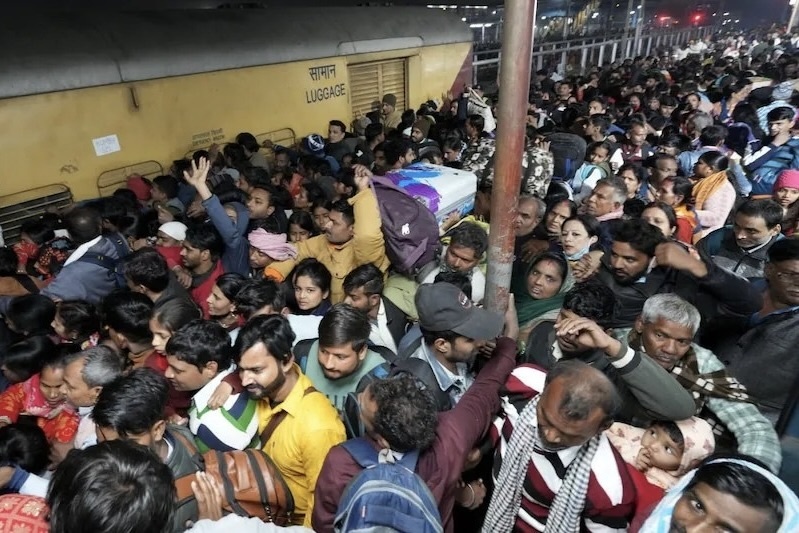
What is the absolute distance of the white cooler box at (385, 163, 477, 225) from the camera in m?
3.38

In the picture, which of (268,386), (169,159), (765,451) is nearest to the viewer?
(765,451)

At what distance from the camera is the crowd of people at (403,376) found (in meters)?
1.33

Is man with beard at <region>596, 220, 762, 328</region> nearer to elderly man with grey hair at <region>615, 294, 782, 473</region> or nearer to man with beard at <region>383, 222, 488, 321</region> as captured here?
elderly man with grey hair at <region>615, 294, 782, 473</region>

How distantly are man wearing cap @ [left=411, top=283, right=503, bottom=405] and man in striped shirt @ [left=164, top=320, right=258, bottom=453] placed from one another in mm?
778

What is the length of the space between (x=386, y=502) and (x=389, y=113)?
7398 millimetres

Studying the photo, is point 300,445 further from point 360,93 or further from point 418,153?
point 360,93

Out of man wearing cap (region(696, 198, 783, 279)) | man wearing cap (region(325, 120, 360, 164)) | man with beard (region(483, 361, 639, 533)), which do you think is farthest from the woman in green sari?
man wearing cap (region(325, 120, 360, 164))

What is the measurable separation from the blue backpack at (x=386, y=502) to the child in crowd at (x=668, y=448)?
851mm

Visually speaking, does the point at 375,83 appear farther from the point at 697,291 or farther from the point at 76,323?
the point at 697,291

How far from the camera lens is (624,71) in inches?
470

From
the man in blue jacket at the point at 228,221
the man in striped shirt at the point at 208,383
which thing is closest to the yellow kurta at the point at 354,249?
the man in blue jacket at the point at 228,221

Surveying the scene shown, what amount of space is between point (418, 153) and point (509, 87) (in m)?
3.83

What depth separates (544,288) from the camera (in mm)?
2539

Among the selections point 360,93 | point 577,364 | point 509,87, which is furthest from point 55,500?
point 360,93
